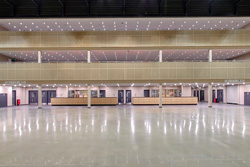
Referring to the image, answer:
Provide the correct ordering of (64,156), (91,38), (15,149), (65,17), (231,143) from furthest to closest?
(91,38) < (65,17) < (231,143) < (15,149) < (64,156)

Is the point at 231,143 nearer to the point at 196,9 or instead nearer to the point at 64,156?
the point at 64,156

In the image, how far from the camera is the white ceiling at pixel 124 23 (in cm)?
2097

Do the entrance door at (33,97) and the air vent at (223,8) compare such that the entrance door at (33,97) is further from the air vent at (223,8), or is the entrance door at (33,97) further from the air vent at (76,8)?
the air vent at (223,8)

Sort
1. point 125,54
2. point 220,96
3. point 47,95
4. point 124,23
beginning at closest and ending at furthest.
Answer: point 124,23 → point 125,54 → point 47,95 → point 220,96

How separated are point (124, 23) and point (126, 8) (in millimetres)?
2106

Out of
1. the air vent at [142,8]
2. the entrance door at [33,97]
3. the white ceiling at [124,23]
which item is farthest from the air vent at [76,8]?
the entrance door at [33,97]

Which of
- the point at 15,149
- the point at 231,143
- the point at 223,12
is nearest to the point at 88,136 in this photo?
the point at 15,149

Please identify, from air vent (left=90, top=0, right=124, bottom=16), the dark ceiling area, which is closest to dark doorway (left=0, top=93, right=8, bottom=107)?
the dark ceiling area

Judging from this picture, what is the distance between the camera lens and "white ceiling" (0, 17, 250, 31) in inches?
826

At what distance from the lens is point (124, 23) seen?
872 inches

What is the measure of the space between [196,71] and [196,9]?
804 cm

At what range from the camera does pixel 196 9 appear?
20.6m

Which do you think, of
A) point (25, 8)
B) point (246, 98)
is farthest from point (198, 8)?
point (25, 8)

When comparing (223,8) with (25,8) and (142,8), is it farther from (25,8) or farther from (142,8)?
(25,8)
